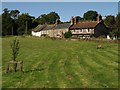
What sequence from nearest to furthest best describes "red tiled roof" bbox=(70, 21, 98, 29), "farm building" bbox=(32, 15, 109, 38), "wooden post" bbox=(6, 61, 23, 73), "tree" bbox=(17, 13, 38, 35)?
"wooden post" bbox=(6, 61, 23, 73) → "farm building" bbox=(32, 15, 109, 38) → "red tiled roof" bbox=(70, 21, 98, 29) → "tree" bbox=(17, 13, 38, 35)

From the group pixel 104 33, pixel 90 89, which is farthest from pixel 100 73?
pixel 104 33

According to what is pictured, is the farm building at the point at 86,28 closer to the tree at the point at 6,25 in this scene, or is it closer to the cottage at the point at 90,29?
the cottage at the point at 90,29

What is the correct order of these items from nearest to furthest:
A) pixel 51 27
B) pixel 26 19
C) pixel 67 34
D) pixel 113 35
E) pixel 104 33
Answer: pixel 113 35
pixel 67 34
pixel 104 33
pixel 51 27
pixel 26 19

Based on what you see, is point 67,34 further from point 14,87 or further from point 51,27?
point 14,87

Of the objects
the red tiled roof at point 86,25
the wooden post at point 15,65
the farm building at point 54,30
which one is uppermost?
the red tiled roof at point 86,25

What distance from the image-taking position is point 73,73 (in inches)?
870

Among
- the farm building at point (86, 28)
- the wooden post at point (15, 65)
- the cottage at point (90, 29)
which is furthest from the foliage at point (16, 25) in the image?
the wooden post at point (15, 65)

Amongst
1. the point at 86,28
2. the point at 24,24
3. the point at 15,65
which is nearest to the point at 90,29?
the point at 86,28

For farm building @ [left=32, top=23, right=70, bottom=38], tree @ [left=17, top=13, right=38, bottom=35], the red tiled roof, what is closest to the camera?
the red tiled roof

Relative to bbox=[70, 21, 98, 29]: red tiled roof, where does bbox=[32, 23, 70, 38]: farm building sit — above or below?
below

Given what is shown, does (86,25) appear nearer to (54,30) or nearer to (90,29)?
(90,29)

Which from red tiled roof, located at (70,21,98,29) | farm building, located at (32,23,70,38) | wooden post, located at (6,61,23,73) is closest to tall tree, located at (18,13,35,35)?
farm building, located at (32,23,70,38)

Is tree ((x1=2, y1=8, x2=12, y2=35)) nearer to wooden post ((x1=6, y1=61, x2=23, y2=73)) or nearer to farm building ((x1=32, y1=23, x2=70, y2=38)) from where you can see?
farm building ((x1=32, y1=23, x2=70, y2=38))

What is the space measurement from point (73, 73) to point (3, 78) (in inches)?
212
